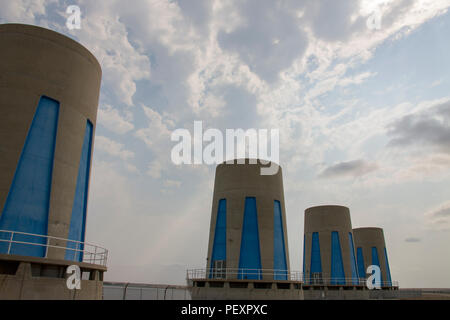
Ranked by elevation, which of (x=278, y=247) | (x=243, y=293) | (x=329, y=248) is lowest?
(x=243, y=293)

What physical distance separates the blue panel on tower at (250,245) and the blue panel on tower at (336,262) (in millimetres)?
18015

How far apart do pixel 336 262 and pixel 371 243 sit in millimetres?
17598

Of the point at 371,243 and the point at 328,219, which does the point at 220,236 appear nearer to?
the point at 328,219

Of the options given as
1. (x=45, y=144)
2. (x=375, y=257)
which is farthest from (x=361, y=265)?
(x=45, y=144)

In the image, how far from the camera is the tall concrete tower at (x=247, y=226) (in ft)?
95.1

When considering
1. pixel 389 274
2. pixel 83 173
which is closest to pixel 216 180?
pixel 83 173

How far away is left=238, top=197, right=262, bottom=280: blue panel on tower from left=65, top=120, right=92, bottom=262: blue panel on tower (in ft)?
46.5

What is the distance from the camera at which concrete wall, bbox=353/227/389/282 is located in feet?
186

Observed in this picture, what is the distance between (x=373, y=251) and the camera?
57156 millimetres

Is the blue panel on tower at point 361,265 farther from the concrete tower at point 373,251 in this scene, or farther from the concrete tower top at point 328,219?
the concrete tower top at point 328,219

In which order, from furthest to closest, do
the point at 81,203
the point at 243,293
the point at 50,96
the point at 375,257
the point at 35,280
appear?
1. the point at 375,257
2. the point at 243,293
3. the point at 81,203
4. the point at 50,96
5. the point at 35,280
